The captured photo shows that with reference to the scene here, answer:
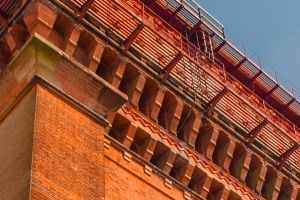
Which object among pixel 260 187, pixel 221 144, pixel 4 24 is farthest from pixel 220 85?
pixel 4 24

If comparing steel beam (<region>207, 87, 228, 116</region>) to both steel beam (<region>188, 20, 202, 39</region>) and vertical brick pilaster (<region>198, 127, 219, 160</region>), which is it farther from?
steel beam (<region>188, 20, 202, 39</region>)

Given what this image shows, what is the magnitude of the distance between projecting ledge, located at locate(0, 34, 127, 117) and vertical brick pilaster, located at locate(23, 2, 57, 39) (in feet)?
2.63

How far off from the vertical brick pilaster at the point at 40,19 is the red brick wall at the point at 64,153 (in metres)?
1.95

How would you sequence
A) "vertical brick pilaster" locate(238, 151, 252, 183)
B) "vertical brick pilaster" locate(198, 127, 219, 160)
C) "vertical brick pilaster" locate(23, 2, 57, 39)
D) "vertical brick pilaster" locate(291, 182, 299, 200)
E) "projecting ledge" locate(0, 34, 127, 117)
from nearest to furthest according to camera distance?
"projecting ledge" locate(0, 34, 127, 117) < "vertical brick pilaster" locate(23, 2, 57, 39) < "vertical brick pilaster" locate(198, 127, 219, 160) < "vertical brick pilaster" locate(238, 151, 252, 183) < "vertical brick pilaster" locate(291, 182, 299, 200)

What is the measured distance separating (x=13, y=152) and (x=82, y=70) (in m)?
2.73

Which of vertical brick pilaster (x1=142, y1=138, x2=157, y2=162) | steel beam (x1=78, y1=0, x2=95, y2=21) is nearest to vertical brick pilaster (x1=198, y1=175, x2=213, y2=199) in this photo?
vertical brick pilaster (x1=142, y1=138, x2=157, y2=162)

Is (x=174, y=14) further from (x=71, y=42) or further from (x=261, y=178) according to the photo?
(x=71, y=42)

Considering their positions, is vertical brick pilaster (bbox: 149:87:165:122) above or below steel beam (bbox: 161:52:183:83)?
below

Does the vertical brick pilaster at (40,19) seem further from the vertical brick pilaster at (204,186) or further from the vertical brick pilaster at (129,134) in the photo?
the vertical brick pilaster at (204,186)

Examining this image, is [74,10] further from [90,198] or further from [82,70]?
[90,198]

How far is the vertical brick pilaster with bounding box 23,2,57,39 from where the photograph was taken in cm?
1891

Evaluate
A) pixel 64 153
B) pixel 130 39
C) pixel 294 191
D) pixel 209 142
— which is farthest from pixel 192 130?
pixel 64 153

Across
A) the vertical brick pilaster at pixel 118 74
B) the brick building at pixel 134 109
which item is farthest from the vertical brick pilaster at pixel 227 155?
the vertical brick pilaster at pixel 118 74

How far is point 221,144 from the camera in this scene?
2270 cm
